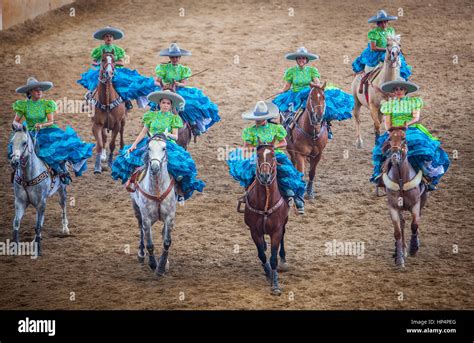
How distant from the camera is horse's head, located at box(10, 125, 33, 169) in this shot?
48.6 feet

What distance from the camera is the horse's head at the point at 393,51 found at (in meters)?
18.1

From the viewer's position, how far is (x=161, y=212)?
1467cm

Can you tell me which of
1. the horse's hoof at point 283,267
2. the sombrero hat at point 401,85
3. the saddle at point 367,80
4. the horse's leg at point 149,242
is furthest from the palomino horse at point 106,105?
the sombrero hat at point 401,85

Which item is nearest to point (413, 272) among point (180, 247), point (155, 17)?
point (180, 247)

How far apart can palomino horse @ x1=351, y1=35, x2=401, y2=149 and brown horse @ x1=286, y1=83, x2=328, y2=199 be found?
1.66 meters

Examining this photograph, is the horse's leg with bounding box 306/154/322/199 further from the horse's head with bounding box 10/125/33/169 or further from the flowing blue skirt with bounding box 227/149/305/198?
the horse's head with bounding box 10/125/33/169

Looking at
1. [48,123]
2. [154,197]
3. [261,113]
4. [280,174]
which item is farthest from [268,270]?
[48,123]

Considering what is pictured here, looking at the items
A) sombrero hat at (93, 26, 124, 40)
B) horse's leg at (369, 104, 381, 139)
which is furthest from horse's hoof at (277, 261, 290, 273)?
sombrero hat at (93, 26, 124, 40)

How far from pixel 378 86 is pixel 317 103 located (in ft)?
7.94

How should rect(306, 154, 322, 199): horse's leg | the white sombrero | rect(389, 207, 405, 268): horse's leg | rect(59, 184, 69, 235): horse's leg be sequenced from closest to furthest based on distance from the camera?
rect(389, 207, 405, 268): horse's leg < the white sombrero < rect(59, 184, 69, 235): horse's leg < rect(306, 154, 322, 199): horse's leg

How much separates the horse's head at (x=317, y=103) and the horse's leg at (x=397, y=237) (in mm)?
2790

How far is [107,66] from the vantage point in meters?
18.6

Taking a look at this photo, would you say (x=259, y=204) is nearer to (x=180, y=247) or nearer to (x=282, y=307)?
(x=282, y=307)
